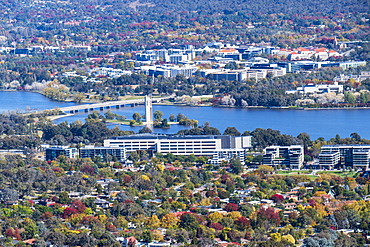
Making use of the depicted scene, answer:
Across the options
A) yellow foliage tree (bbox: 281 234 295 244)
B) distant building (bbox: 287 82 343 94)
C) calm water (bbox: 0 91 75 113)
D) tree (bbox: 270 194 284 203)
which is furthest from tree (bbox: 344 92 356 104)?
yellow foliage tree (bbox: 281 234 295 244)

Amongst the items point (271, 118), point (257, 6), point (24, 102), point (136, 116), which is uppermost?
point (257, 6)

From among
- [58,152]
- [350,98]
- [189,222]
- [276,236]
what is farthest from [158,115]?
[276,236]

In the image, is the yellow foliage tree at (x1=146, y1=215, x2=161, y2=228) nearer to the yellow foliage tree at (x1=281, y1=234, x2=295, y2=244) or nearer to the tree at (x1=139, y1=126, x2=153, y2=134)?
the yellow foliage tree at (x1=281, y1=234, x2=295, y2=244)

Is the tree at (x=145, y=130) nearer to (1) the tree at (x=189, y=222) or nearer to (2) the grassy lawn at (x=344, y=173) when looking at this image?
(2) the grassy lawn at (x=344, y=173)

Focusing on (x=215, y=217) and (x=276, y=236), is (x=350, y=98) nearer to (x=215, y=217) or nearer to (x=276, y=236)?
(x=215, y=217)

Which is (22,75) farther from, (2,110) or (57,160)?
(57,160)

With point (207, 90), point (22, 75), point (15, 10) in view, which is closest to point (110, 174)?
point (207, 90)
